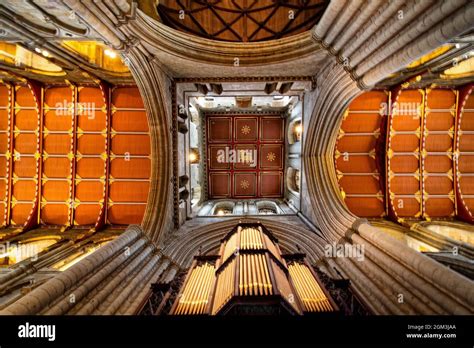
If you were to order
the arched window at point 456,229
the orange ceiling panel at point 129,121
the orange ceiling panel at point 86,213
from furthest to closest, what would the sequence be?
the orange ceiling panel at point 86,213
the orange ceiling panel at point 129,121
the arched window at point 456,229

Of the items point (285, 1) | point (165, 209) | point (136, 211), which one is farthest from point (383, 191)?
point (136, 211)

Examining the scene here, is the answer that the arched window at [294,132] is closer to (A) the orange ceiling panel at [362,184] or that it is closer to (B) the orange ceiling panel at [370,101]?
(B) the orange ceiling panel at [370,101]

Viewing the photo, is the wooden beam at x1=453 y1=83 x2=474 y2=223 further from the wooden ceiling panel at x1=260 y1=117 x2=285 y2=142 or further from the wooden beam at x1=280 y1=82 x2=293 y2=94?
the wooden ceiling panel at x1=260 y1=117 x2=285 y2=142

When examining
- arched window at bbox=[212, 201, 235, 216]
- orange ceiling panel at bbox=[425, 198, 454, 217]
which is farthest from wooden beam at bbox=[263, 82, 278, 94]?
orange ceiling panel at bbox=[425, 198, 454, 217]

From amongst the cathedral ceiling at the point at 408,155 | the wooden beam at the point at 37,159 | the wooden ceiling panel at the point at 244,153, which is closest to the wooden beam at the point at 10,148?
the wooden beam at the point at 37,159

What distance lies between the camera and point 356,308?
4.42 metres

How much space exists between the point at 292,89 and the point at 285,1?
2974mm

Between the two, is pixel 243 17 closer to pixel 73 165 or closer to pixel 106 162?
pixel 106 162

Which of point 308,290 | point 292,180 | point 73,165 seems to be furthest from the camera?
point 292,180

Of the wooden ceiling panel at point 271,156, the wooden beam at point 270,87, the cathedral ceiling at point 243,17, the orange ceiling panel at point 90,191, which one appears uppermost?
the cathedral ceiling at point 243,17

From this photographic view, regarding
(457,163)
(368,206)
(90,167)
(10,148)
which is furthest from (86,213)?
(457,163)

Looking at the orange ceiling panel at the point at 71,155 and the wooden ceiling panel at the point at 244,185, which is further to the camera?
the wooden ceiling panel at the point at 244,185

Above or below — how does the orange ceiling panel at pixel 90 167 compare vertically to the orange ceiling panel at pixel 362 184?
above

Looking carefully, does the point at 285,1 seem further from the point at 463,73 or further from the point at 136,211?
the point at 136,211
